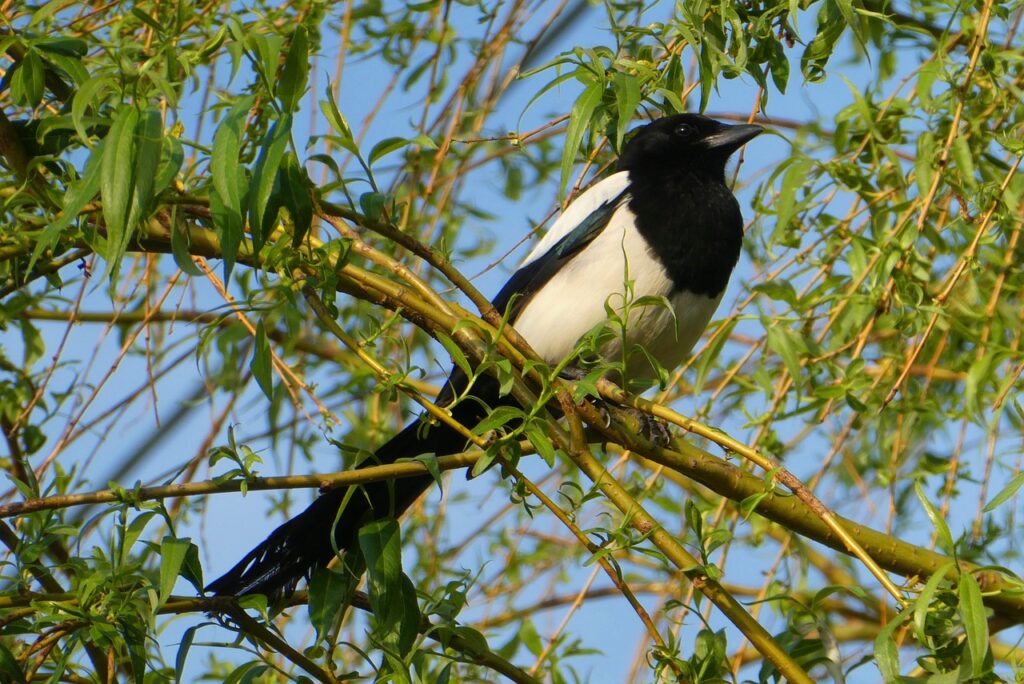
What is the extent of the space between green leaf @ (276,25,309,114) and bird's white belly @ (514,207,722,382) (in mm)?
1489

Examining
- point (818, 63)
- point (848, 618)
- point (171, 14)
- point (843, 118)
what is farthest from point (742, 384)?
point (848, 618)

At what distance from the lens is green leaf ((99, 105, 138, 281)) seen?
1.20 meters

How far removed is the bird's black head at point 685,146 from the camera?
3.09 m

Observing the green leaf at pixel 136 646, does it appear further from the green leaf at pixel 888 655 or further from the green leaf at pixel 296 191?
the green leaf at pixel 888 655

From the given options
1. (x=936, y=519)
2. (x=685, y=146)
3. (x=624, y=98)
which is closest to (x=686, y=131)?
(x=685, y=146)

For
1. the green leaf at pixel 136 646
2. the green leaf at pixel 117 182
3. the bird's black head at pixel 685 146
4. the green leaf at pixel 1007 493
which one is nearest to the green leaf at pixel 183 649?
the green leaf at pixel 136 646

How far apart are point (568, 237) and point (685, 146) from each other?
0.44m

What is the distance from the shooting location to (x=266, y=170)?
1219 mm

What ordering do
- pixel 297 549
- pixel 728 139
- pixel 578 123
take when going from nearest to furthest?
pixel 578 123
pixel 297 549
pixel 728 139

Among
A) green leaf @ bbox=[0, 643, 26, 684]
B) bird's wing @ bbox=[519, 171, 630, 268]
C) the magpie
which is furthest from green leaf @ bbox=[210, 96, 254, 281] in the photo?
bird's wing @ bbox=[519, 171, 630, 268]

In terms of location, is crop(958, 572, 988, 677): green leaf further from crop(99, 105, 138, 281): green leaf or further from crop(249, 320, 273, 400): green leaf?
crop(99, 105, 138, 281): green leaf

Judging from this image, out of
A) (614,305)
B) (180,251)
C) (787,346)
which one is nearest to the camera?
(180,251)

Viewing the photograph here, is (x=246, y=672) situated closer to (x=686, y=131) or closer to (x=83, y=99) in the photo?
(x=83, y=99)

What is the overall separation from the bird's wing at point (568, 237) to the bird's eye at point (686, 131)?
0.20 metres
